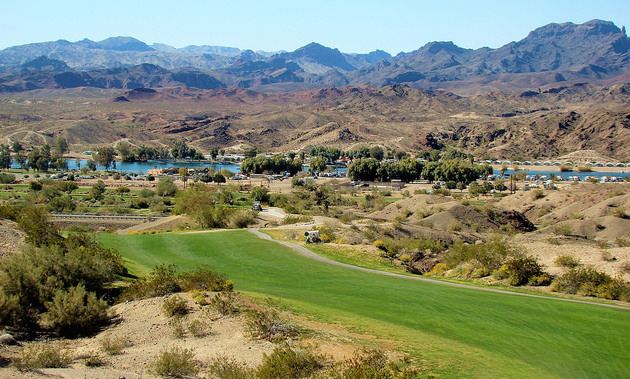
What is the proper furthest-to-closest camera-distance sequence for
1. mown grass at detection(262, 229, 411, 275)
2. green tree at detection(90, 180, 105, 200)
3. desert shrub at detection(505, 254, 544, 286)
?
green tree at detection(90, 180, 105, 200) → mown grass at detection(262, 229, 411, 275) → desert shrub at detection(505, 254, 544, 286)

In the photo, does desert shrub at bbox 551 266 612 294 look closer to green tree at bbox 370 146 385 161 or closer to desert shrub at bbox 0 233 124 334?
desert shrub at bbox 0 233 124 334

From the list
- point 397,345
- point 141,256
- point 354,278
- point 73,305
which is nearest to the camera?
point 397,345

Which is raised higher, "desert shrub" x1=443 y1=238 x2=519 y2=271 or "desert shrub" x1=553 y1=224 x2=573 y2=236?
"desert shrub" x1=443 y1=238 x2=519 y2=271

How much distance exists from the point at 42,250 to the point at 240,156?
179741 millimetres

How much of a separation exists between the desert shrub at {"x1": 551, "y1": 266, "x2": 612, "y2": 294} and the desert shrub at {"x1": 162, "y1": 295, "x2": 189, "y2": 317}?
1589cm

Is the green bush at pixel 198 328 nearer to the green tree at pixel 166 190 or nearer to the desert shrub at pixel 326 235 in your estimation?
the desert shrub at pixel 326 235

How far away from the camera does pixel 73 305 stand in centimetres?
1480

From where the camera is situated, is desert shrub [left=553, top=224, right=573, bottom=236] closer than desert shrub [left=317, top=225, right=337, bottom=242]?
No

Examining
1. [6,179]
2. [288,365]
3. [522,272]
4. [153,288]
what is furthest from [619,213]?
[6,179]

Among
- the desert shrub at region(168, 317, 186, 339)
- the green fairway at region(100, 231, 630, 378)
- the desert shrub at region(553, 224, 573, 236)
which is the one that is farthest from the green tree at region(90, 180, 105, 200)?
the desert shrub at region(168, 317, 186, 339)

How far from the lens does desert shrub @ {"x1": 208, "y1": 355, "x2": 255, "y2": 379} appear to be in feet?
36.6

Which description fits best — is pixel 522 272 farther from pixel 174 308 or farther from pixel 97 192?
pixel 97 192

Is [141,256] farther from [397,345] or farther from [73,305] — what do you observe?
[397,345]

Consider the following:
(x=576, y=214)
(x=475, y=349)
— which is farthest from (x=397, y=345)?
(x=576, y=214)
